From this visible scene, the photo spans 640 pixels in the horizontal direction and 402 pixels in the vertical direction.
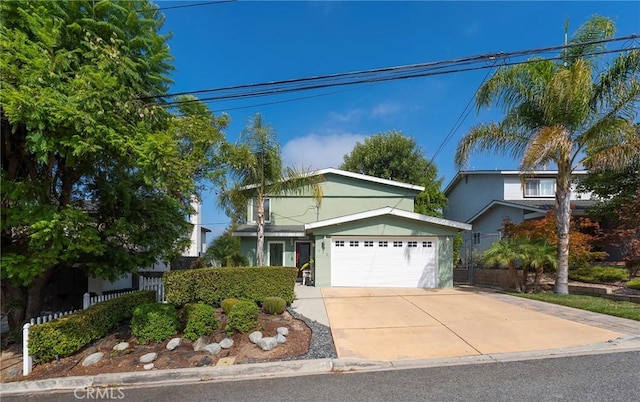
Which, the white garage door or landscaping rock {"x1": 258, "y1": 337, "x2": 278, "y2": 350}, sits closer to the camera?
landscaping rock {"x1": 258, "y1": 337, "x2": 278, "y2": 350}

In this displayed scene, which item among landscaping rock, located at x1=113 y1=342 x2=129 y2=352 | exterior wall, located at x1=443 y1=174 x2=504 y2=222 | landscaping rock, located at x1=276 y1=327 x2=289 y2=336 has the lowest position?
landscaping rock, located at x1=113 y1=342 x2=129 y2=352

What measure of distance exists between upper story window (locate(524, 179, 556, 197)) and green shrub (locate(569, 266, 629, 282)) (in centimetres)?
821

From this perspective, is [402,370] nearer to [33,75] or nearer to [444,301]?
[444,301]

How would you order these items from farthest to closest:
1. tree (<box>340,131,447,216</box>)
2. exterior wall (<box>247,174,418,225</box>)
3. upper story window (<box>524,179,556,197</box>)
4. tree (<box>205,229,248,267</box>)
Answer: tree (<box>340,131,447,216</box>), upper story window (<box>524,179,556,197</box>), exterior wall (<box>247,174,418,225</box>), tree (<box>205,229,248,267</box>)

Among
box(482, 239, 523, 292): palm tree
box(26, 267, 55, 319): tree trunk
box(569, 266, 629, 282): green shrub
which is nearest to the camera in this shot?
box(26, 267, 55, 319): tree trunk

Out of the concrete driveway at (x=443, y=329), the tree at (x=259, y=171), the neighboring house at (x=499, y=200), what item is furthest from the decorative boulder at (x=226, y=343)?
the neighboring house at (x=499, y=200)

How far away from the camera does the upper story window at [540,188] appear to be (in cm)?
2033

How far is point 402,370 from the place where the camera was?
533 cm

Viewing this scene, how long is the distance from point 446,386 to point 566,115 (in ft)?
33.6

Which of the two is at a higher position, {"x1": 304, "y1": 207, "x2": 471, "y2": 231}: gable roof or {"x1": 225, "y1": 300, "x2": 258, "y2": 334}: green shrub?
{"x1": 304, "y1": 207, "x2": 471, "y2": 231}: gable roof

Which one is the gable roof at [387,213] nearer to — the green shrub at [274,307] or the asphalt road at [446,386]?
the green shrub at [274,307]

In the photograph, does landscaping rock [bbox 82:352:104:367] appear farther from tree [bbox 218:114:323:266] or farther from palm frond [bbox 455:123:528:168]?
palm frond [bbox 455:123:528:168]

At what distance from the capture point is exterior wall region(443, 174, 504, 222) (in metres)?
21.7

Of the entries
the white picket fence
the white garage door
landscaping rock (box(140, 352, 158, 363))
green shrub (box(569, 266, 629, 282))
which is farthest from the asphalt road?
the white garage door
